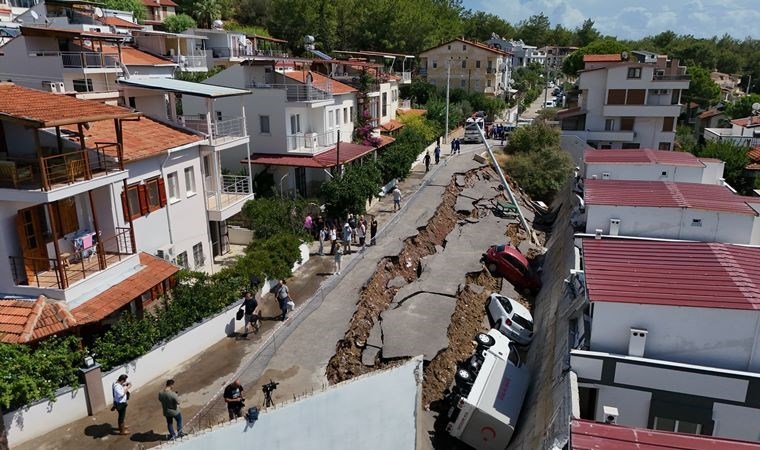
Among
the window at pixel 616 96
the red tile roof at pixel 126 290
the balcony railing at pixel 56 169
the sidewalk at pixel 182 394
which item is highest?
the balcony railing at pixel 56 169

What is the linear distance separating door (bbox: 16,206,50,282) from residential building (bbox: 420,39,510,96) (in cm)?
5967

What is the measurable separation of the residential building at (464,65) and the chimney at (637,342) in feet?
200

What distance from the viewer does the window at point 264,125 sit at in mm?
31031

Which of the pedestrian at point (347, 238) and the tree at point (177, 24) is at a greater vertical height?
the tree at point (177, 24)

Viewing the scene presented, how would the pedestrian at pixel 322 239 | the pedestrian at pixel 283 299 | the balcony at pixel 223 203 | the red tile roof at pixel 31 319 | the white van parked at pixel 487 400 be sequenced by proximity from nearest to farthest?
the red tile roof at pixel 31 319 → the white van parked at pixel 487 400 → the pedestrian at pixel 283 299 → the balcony at pixel 223 203 → the pedestrian at pixel 322 239

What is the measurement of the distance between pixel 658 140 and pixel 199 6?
198 feet

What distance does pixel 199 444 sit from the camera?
10.7 metres

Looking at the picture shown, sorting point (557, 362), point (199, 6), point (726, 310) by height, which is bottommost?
point (557, 362)

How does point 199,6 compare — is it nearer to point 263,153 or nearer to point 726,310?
point 263,153

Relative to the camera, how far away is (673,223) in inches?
758

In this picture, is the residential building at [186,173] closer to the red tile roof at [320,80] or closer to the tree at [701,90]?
the red tile roof at [320,80]

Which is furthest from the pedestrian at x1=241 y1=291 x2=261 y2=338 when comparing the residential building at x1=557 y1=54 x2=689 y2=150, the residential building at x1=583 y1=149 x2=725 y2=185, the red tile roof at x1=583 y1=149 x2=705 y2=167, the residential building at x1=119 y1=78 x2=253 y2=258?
the residential building at x1=557 y1=54 x2=689 y2=150

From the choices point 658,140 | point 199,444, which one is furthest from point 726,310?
point 658,140

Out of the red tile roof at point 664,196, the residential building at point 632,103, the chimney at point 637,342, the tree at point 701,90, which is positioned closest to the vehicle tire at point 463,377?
the chimney at point 637,342
